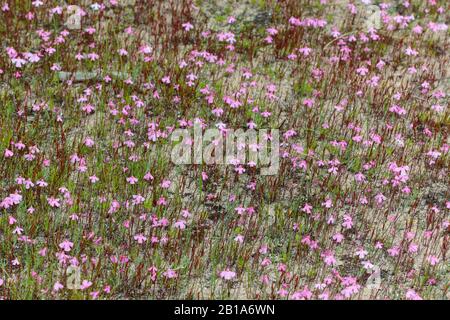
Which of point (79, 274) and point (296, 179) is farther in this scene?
point (296, 179)

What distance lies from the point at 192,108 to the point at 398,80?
3.32 m

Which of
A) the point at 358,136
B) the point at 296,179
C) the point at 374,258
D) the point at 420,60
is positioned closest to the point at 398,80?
the point at 420,60

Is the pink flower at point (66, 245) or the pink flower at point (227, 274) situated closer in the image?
the pink flower at point (227, 274)

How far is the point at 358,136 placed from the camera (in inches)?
352

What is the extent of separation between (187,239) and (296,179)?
5.93 feet

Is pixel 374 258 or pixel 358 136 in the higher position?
pixel 358 136

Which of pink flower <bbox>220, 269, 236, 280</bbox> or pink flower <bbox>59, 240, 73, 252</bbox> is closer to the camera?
pink flower <bbox>220, 269, 236, 280</bbox>

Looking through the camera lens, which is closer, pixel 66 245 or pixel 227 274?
pixel 227 274
